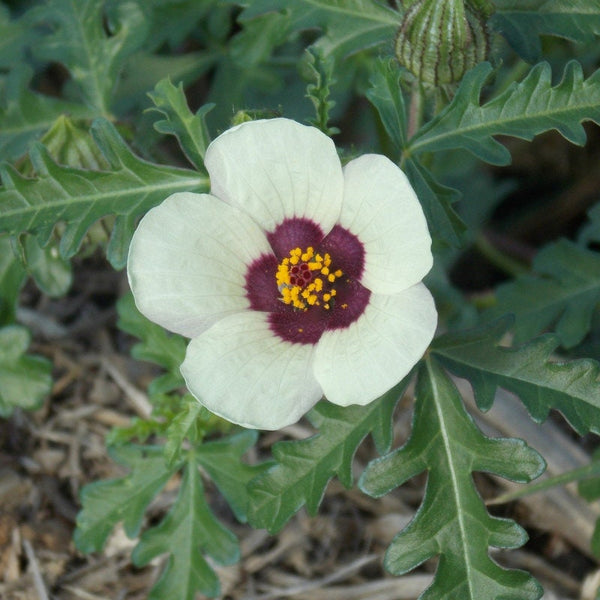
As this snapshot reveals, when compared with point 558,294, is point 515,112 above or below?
above

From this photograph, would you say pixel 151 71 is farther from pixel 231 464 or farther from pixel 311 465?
pixel 311 465

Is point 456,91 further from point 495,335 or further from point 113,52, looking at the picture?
point 113,52

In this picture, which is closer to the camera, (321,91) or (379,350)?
(379,350)

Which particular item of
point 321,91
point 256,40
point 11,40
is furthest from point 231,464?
point 11,40

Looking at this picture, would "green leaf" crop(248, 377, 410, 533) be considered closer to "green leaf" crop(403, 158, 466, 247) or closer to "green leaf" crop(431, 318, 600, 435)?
"green leaf" crop(431, 318, 600, 435)

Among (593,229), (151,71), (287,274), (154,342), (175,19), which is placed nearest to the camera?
(287,274)

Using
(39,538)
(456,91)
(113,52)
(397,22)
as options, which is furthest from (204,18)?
(39,538)

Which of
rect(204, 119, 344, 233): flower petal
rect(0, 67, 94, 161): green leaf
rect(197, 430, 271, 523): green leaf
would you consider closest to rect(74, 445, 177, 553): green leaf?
rect(197, 430, 271, 523): green leaf
